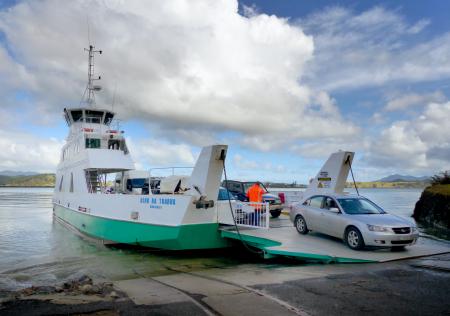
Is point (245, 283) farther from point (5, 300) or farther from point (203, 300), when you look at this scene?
point (5, 300)

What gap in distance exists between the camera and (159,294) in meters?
6.53

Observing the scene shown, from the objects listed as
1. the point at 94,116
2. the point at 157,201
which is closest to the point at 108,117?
→ the point at 94,116

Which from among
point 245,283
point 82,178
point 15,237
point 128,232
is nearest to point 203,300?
point 245,283

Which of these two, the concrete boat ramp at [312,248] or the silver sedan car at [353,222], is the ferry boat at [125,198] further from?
the silver sedan car at [353,222]

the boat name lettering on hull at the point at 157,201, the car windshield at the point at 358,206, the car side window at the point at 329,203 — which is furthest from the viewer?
the boat name lettering on hull at the point at 157,201

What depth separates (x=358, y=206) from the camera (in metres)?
11.4

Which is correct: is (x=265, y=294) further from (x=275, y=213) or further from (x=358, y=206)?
(x=275, y=213)

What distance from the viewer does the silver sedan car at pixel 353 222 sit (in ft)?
32.6

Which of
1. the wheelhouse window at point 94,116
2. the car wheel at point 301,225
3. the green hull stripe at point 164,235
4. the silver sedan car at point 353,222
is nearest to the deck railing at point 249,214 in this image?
the green hull stripe at point 164,235

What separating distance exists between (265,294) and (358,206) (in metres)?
6.06

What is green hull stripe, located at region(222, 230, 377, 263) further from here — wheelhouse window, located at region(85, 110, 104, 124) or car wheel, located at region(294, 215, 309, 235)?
wheelhouse window, located at region(85, 110, 104, 124)

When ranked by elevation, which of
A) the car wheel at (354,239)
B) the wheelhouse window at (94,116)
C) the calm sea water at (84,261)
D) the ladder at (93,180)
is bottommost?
the calm sea water at (84,261)

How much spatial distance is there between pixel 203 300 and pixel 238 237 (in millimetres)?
5692

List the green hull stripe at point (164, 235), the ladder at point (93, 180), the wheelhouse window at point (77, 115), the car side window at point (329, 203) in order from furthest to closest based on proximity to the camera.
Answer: the wheelhouse window at point (77, 115)
the ladder at point (93, 180)
the green hull stripe at point (164, 235)
the car side window at point (329, 203)
